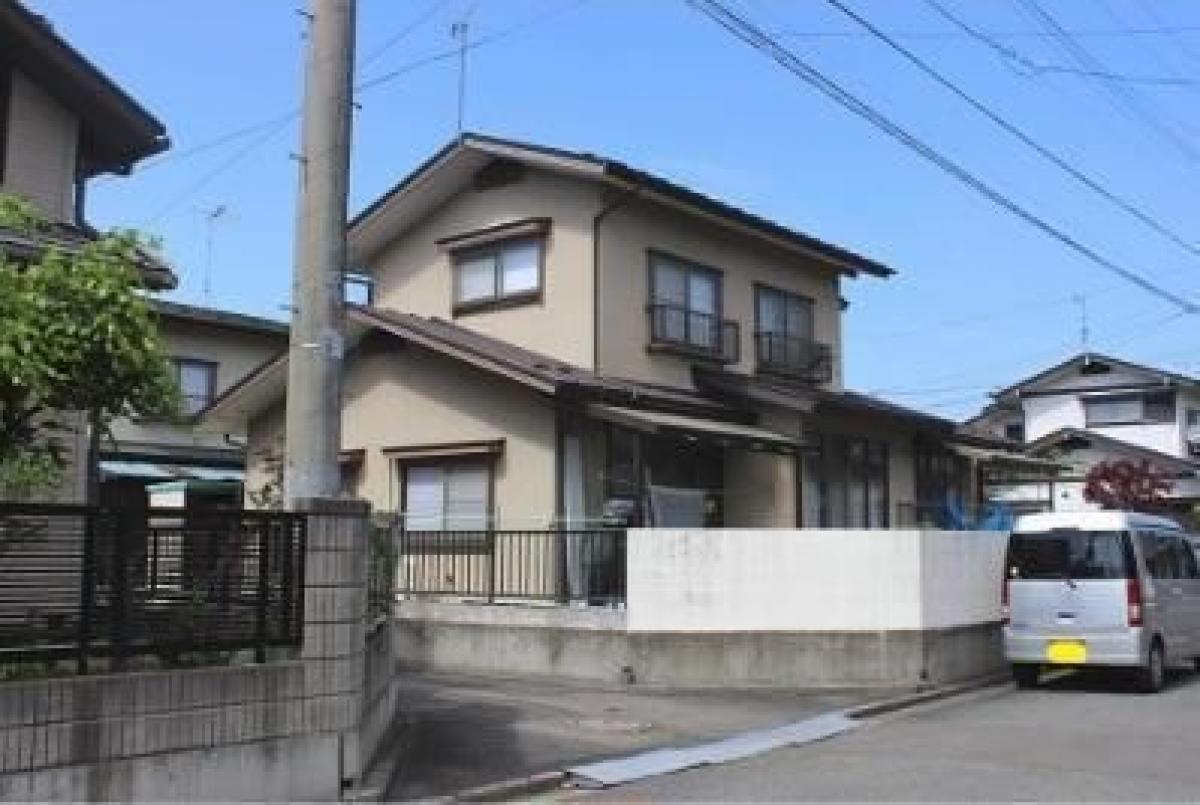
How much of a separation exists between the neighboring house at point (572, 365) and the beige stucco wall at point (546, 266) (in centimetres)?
4

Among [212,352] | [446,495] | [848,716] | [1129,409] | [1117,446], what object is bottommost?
[848,716]

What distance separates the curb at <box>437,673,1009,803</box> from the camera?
9727 mm

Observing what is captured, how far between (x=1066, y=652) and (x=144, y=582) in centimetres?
1205

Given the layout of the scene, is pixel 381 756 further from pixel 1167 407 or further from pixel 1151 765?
pixel 1167 407

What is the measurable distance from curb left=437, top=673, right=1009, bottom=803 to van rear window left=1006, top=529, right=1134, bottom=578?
1.63m

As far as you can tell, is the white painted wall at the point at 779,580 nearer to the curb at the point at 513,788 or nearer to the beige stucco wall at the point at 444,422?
the beige stucco wall at the point at 444,422

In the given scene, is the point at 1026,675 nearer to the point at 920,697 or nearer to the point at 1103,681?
the point at 1103,681

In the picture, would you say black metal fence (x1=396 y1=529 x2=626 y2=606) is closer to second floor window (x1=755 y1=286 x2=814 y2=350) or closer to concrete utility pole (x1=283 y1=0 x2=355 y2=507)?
concrete utility pole (x1=283 y1=0 x2=355 y2=507)

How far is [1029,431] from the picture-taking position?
52.3m

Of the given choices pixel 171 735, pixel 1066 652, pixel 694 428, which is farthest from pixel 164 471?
pixel 171 735

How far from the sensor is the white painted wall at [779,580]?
16484mm

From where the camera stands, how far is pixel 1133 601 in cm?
1673

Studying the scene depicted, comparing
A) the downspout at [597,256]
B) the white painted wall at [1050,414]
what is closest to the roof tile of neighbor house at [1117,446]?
the white painted wall at [1050,414]

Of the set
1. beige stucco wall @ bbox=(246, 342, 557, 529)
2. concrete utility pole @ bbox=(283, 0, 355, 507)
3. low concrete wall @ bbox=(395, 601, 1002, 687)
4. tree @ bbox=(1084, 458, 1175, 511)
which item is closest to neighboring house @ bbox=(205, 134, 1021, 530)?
beige stucco wall @ bbox=(246, 342, 557, 529)
